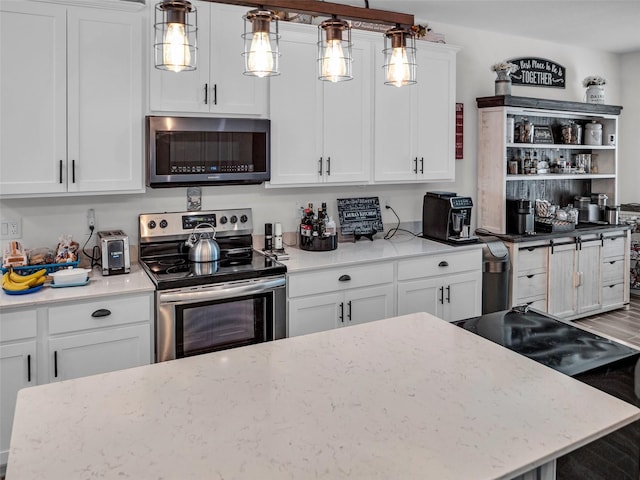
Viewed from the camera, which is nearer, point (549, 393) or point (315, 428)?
point (315, 428)

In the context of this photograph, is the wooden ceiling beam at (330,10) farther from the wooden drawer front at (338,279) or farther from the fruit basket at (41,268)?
the fruit basket at (41,268)

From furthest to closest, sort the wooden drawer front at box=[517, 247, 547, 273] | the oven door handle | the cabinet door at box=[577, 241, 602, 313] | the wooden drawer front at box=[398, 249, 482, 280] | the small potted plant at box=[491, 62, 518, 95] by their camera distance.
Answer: the cabinet door at box=[577, 241, 602, 313]
the small potted plant at box=[491, 62, 518, 95]
the wooden drawer front at box=[517, 247, 547, 273]
the wooden drawer front at box=[398, 249, 482, 280]
the oven door handle

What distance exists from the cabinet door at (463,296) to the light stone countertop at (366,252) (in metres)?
0.22

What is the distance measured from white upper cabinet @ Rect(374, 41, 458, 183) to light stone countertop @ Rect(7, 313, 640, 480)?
7.60 ft

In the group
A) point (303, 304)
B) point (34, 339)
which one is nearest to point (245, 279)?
point (303, 304)

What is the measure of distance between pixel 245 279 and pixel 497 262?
6.90ft

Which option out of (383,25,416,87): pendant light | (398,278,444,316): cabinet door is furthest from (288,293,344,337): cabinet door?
(383,25,416,87): pendant light

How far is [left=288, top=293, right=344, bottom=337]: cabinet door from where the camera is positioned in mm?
3094

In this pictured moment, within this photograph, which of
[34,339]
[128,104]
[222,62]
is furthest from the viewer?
[222,62]

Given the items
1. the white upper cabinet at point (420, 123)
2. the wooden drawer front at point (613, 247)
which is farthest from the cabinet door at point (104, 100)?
the wooden drawer front at point (613, 247)

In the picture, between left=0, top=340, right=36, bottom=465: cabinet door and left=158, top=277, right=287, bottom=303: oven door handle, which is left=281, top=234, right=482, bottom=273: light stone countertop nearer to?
left=158, top=277, right=287, bottom=303: oven door handle

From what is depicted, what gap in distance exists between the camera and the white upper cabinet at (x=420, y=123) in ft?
12.3

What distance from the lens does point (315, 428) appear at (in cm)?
120

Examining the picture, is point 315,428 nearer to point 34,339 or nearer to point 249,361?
point 249,361
